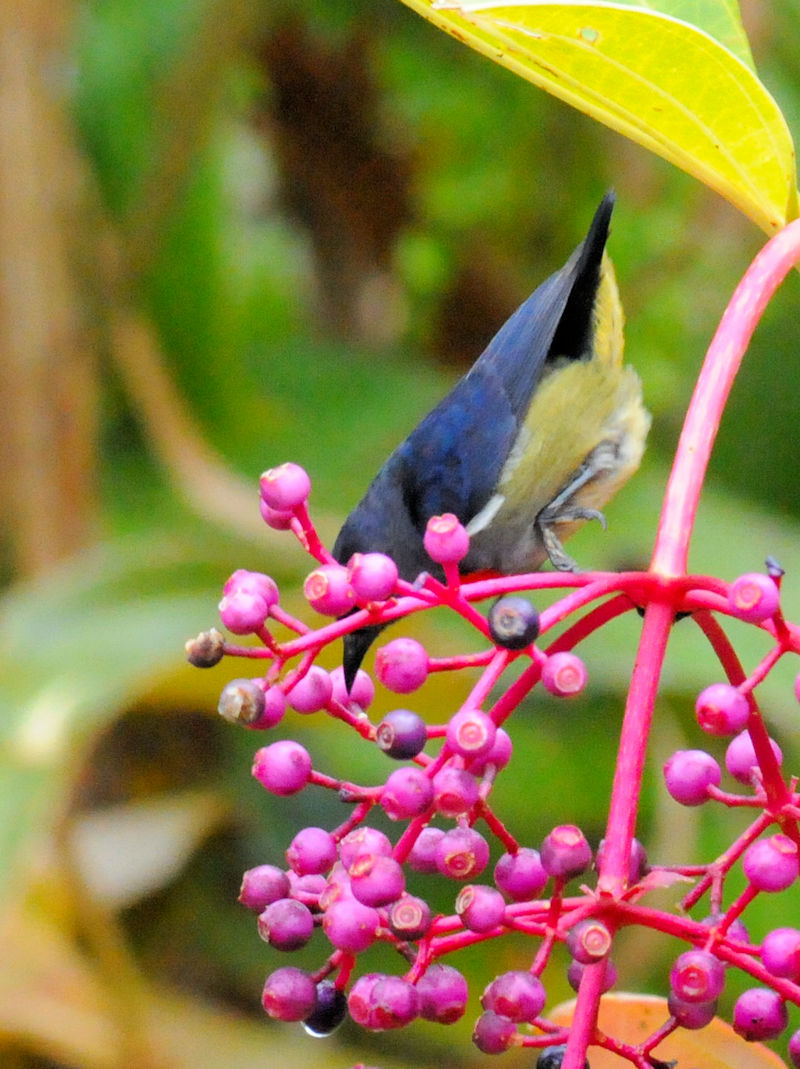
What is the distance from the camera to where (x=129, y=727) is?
9.86 feet

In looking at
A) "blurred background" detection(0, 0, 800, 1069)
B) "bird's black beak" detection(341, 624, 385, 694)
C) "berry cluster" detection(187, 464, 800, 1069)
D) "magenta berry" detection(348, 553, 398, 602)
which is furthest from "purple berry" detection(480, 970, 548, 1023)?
"blurred background" detection(0, 0, 800, 1069)

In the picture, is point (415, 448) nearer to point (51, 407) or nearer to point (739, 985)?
point (739, 985)

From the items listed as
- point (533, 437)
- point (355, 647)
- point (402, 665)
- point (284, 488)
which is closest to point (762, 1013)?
point (402, 665)

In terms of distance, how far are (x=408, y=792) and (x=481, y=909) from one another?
7 cm

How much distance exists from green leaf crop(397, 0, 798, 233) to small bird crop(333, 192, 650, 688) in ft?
1.75

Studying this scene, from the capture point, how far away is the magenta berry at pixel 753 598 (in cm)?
68

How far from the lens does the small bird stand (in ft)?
5.20

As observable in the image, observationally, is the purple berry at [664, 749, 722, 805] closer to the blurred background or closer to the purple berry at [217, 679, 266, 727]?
the purple berry at [217, 679, 266, 727]

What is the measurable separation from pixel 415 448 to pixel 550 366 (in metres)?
0.29

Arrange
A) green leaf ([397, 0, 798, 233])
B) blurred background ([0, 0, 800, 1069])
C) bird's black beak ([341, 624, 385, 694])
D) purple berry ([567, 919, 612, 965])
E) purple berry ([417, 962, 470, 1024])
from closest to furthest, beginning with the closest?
purple berry ([567, 919, 612, 965]) < purple berry ([417, 962, 470, 1024]) < green leaf ([397, 0, 798, 233]) < bird's black beak ([341, 624, 385, 694]) < blurred background ([0, 0, 800, 1069])

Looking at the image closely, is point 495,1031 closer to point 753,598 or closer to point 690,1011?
point 690,1011

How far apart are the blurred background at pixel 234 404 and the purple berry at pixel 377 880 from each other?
132 cm

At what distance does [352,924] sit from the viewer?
2.45 ft

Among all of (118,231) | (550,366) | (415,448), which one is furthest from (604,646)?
(118,231)
